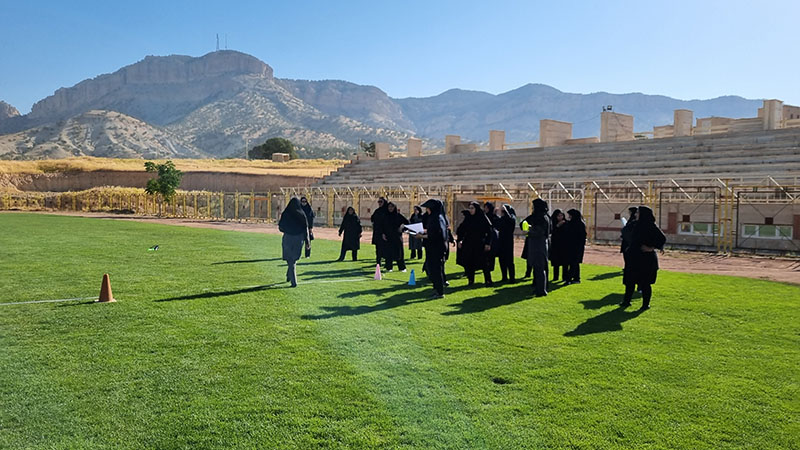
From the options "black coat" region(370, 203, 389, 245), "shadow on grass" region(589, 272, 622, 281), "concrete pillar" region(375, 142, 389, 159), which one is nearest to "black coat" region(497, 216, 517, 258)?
"shadow on grass" region(589, 272, 622, 281)

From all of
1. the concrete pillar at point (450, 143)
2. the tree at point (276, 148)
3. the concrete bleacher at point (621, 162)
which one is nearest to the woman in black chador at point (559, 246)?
the concrete bleacher at point (621, 162)

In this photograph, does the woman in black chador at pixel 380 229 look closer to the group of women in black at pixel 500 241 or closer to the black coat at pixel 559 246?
the group of women in black at pixel 500 241

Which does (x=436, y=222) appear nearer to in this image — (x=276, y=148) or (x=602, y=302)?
(x=602, y=302)

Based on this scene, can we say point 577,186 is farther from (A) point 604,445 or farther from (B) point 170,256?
(A) point 604,445

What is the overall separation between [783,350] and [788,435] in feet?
9.20

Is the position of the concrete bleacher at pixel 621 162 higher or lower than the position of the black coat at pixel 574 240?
higher

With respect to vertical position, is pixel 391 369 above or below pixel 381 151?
below

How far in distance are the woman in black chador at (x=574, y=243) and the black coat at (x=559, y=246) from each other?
4 cm

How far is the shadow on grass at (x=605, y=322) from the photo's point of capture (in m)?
7.50

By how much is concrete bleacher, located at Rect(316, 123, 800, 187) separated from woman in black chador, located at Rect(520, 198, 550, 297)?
15110mm

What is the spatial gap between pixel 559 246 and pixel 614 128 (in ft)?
91.0

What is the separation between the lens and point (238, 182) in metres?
68.6

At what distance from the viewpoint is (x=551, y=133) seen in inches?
1524

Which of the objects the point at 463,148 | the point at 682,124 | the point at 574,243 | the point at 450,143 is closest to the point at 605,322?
the point at 574,243
